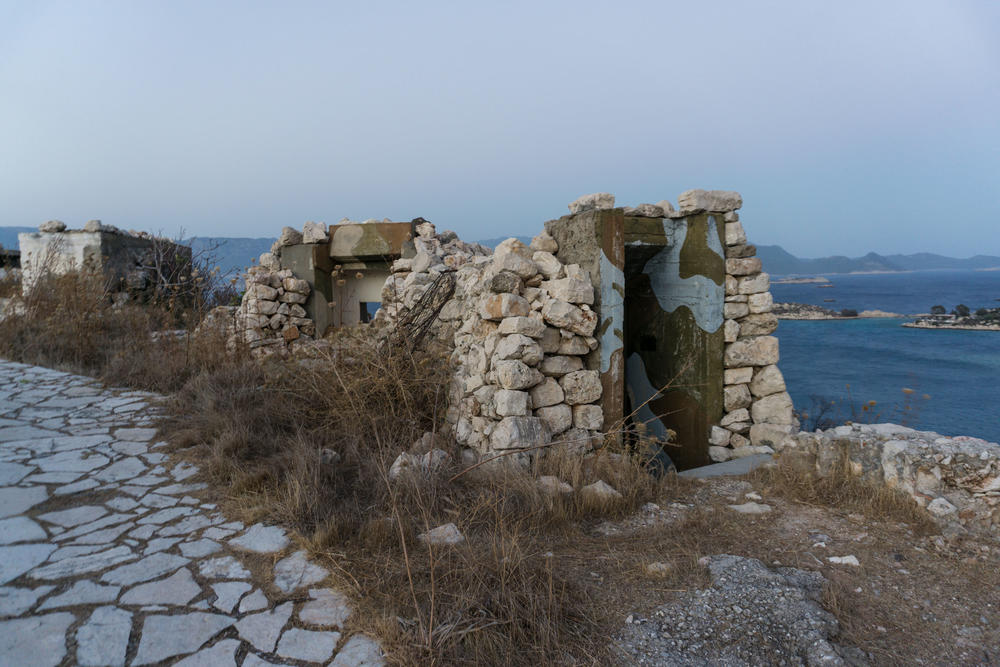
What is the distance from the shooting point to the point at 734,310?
491 centimetres

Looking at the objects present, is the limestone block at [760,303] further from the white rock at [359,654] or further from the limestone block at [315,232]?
the limestone block at [315,232]

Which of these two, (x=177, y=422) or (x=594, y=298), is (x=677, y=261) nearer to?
(x=594, y=298)

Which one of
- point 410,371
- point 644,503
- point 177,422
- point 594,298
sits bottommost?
point 644,503

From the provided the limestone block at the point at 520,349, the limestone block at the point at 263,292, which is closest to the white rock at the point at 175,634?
the limestone block at the point at 520,349

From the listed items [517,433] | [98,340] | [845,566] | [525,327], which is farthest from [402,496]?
[98,340]

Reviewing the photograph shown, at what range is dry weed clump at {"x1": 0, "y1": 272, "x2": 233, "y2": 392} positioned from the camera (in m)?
5.99

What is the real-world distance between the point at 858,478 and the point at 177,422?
5151 millimetres

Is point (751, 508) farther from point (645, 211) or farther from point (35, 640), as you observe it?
point (35, 640)

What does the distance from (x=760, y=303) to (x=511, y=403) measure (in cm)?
258

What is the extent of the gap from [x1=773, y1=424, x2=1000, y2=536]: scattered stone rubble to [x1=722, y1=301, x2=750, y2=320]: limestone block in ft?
4.73

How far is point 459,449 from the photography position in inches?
161

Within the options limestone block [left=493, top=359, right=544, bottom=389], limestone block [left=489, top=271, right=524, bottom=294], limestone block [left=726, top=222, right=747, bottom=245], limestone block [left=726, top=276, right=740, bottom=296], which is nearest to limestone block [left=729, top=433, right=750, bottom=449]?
limestone block [left=726, top=276, right=740, bottom=296]

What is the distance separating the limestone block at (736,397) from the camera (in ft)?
16.0

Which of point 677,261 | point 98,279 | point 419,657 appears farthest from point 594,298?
point 98,279
